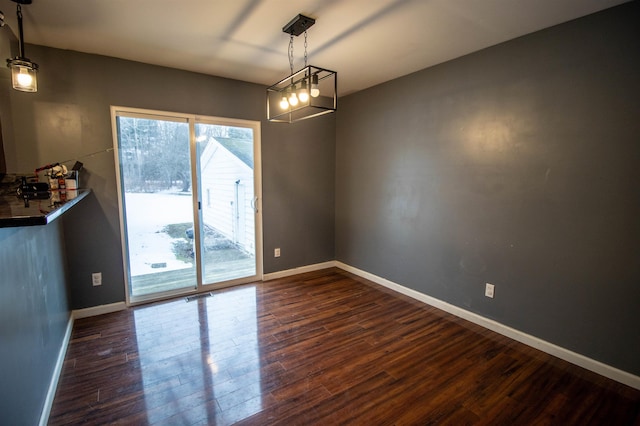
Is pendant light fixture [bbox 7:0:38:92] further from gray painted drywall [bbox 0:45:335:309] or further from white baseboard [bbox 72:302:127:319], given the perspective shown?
white baseboard [bbox 72:302:127:319]

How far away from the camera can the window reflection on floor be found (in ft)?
6.28

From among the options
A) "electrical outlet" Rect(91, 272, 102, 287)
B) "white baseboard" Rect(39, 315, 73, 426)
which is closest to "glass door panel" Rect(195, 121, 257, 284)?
"electrical outlet" Rect(91, 272, 102, 287)

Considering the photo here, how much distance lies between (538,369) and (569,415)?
47 cm

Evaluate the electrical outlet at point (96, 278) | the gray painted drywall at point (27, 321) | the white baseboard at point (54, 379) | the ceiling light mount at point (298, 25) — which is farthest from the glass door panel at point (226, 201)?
the ceiling light mount at point (298, 25)

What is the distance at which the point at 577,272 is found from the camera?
7.75 feet

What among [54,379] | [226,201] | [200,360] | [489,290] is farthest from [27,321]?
[489,290]

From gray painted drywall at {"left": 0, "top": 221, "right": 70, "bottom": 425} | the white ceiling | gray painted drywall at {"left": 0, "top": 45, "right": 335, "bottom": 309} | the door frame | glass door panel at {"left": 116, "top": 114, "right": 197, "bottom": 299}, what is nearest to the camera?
gray painted drywall at {"left": 0, "top": 221, "right": 70, "bottom": 425}

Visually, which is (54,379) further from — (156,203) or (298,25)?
(298,25)

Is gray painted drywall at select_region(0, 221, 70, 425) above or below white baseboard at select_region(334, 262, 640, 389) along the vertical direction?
above

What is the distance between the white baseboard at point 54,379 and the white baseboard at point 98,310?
0.30 m

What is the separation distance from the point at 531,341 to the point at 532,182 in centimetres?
141

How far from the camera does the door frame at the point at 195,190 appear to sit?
3182mm

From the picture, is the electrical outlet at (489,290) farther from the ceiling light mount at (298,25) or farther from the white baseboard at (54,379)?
the white baseboard at (54,379)

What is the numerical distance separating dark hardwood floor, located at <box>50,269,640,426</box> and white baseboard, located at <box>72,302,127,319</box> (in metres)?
0.11
